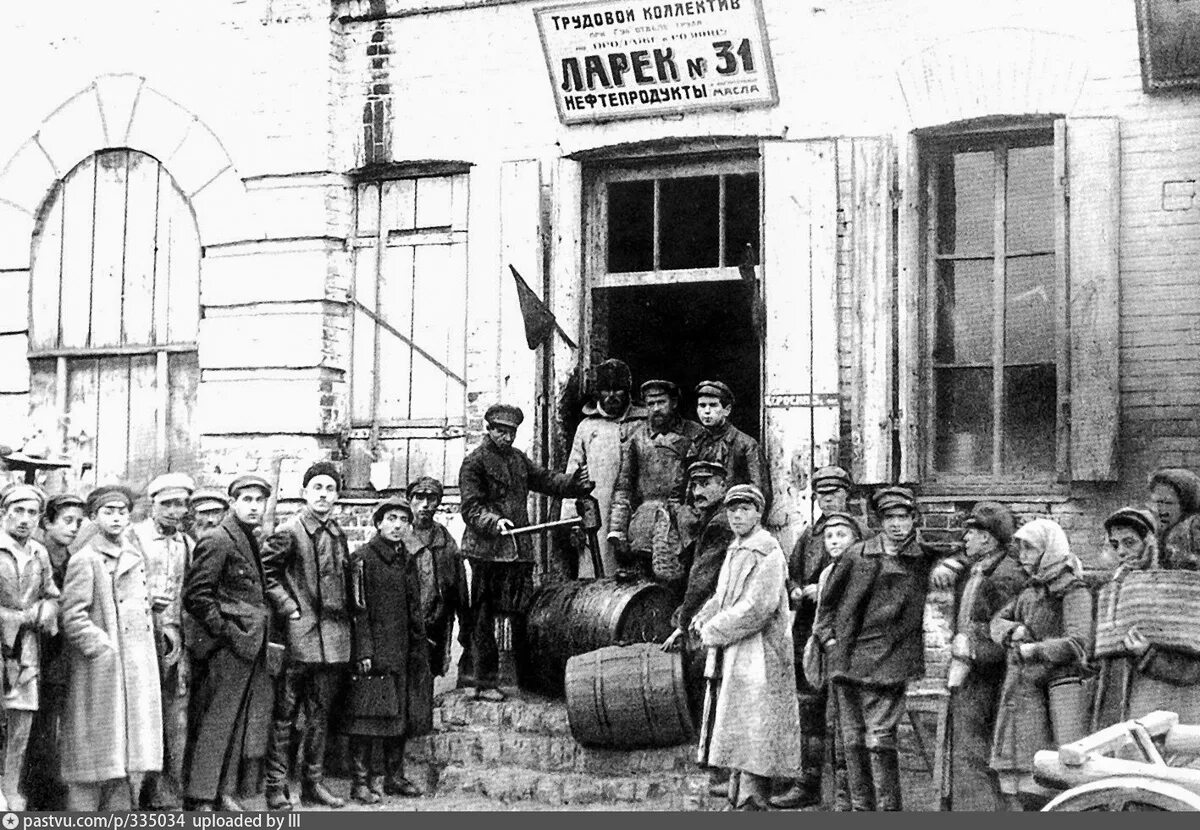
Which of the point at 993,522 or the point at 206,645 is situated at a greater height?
the point at 993,522

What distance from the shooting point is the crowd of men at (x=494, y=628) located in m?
7.22

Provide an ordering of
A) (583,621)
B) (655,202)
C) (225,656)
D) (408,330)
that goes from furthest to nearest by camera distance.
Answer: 1. (408,330)
2. (655,202)
3. (583,621)
4. (225,656)

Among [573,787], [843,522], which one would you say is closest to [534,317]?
[843,522]

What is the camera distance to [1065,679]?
7.14 meters

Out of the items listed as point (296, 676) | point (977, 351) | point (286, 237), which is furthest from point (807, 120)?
point (296, 676)

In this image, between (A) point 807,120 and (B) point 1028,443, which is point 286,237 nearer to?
(A) point 807,120

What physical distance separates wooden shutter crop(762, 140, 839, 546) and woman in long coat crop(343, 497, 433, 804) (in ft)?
6.65

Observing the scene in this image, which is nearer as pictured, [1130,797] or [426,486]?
[1130,797]

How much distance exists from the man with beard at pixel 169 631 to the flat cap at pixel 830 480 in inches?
121

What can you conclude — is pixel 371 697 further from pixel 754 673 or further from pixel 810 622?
pixel 810 622

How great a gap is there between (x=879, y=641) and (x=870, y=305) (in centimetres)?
222

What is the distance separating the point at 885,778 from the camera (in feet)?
25.1

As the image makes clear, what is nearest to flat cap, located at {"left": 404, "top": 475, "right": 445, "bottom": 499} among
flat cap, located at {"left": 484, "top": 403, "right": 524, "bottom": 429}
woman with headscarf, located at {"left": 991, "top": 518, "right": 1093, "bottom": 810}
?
flat cap, located at {"left": 484, "top": 403, "right": 524, "bottom": 429}

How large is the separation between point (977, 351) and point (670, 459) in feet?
5.67
